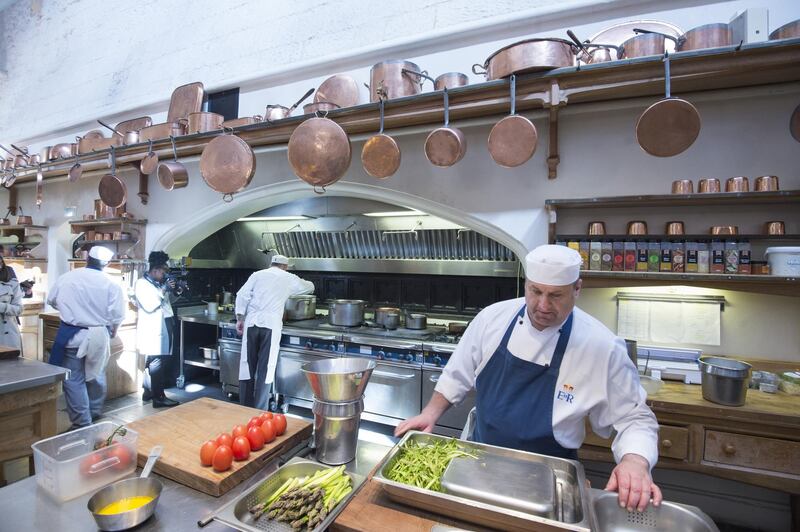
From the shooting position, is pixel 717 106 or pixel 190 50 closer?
pixel 717 106

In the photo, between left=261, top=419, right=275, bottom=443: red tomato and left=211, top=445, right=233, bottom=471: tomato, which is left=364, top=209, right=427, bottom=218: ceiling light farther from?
left=211, top=445, right=233, bottom=471: tomato

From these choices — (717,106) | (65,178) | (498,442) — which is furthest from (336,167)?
(65,178)

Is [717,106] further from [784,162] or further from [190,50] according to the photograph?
[190,50]

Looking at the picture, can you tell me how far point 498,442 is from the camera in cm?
179

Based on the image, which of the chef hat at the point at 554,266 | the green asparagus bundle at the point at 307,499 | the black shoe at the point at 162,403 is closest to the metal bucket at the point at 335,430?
the green asparagus bundle at the point at 307,499

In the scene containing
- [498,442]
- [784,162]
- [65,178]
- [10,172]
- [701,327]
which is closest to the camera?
[498,442]

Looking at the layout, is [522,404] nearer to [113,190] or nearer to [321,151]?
[321,151]

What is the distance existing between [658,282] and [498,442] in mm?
1893

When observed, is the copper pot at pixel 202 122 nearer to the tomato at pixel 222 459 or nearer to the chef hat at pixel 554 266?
the tomato at pixel 222 459

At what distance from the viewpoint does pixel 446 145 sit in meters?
3.04

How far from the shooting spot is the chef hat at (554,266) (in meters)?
1.66

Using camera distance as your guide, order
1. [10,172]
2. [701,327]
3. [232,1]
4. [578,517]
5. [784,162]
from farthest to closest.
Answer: [10,172] → [232,1] → [701,327] → [784,162] → [578,517]

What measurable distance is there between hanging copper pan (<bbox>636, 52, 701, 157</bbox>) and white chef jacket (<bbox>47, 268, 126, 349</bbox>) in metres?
5.41

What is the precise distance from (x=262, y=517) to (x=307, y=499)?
149 millimetres
